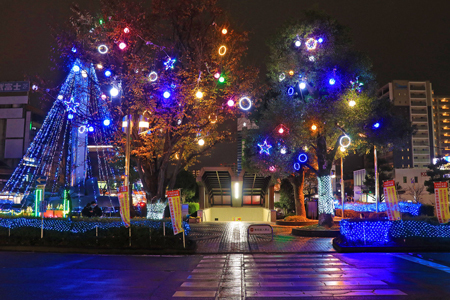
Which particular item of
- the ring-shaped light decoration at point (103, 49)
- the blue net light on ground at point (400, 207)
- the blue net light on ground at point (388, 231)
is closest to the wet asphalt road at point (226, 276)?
the blue net light on ground at point (388, 231)

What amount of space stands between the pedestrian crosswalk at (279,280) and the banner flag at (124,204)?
401 centimetres

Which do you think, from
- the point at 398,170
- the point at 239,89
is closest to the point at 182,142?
the point at 239,89

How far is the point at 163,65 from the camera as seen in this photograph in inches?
762

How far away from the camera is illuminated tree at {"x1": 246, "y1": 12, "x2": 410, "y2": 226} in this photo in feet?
68.6

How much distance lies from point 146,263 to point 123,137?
330 inches

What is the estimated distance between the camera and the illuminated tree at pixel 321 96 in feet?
68.6

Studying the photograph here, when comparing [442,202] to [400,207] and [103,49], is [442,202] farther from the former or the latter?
[103,49]

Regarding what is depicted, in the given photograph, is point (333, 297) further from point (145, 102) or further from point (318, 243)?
point (145, 102)

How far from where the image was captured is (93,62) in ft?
63.7

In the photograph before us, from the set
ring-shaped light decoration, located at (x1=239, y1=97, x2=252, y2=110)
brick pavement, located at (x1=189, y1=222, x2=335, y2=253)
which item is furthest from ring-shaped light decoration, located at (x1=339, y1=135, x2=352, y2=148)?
ring-shaped light decoration, located at (x1=239, y1=97, x2=252, y2=110)

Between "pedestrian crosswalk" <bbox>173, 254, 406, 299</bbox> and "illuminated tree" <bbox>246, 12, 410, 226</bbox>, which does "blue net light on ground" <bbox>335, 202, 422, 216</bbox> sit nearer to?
"illuminated tree" <bbox>246, 12, 410, 226</bbox>

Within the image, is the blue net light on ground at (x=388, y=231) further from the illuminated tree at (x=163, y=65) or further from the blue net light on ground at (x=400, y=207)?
the blue net light on ground at (x=400, y=207)

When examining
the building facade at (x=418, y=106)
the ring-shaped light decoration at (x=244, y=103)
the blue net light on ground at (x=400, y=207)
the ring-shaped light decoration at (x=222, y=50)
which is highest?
the building facade at (x=418, y=106)

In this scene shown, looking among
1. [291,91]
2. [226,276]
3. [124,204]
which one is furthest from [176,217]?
[291,91]
